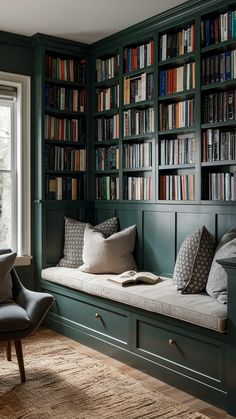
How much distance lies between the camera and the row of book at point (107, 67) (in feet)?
16.0

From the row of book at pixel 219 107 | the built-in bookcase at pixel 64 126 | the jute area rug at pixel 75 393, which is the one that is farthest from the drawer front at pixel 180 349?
the built-in bookcase at pixel 64 126

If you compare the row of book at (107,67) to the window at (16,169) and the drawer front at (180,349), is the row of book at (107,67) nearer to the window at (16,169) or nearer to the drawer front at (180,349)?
the window at (16,169)

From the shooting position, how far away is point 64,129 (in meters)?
5.03

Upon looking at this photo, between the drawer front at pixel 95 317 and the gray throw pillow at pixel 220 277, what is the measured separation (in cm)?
75

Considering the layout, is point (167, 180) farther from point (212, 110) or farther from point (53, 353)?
point (53, 353)

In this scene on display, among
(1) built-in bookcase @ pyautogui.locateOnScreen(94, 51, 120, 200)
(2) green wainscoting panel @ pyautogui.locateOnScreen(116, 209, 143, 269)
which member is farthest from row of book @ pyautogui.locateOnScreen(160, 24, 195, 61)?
(2) green wainscoting panel @ pyautogui.locateOnScreen(116, 209, 143, 269)

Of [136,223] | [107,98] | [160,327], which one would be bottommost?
[160,327]

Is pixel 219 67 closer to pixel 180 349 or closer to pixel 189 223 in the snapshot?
pixel 189 223

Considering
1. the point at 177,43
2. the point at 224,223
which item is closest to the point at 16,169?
the point at 177,43

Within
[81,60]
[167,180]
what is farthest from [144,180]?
[81,60]

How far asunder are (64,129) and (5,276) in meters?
1.85

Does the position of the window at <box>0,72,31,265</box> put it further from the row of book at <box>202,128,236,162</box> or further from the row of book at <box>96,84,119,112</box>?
the row of book at <box>202,128,236,162</box>

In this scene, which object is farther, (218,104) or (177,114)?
(177,114)

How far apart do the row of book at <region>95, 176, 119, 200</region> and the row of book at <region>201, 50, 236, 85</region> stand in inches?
56.6
